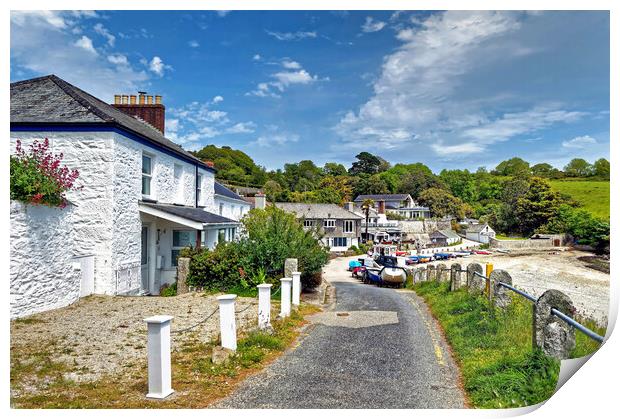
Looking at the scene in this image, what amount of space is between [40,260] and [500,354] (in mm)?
8792

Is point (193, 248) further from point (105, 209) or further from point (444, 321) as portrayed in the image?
point (444, 321)

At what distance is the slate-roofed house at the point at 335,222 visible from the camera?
49.4m

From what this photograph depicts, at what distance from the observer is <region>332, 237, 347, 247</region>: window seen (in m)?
49.9

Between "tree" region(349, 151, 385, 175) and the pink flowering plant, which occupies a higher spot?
"tree" region(349, 151, 385, 175)

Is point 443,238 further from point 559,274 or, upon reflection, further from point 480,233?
point 559,274

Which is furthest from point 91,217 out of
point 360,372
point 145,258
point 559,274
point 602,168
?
point 559,274

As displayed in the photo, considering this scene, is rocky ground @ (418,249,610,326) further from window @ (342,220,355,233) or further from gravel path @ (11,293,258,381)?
gravel path @ (11,293,258,381)

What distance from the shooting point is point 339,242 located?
1970 inches

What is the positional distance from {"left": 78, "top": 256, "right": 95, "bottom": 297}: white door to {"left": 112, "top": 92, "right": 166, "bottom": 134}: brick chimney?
920 centimetres

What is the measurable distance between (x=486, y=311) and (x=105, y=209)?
31.7 feet

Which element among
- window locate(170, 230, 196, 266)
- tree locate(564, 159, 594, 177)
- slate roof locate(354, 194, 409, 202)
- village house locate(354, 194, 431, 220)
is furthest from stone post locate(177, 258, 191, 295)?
slate roof locate(354, 194, 409, 202)

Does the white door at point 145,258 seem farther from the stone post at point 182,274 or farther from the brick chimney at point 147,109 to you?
the brick chimney at point 147,109

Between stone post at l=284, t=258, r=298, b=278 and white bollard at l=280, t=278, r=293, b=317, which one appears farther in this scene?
stone post at l=284, t=258, r=298, b=278

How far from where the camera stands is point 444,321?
9.02m
